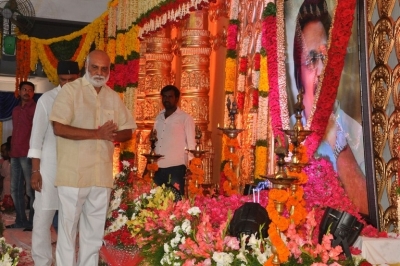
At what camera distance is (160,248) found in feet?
15.6

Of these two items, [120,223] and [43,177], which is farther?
[120,223]

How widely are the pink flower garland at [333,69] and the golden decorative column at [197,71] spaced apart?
181 inches

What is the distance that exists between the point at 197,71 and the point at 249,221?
7.29 meters

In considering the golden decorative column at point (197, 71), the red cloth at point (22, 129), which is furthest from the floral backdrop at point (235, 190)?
the red cloth at point (22, 129)

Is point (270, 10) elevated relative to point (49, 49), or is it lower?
lower

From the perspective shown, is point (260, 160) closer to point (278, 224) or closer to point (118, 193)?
point (118, 193)

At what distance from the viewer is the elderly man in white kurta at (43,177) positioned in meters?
5.93

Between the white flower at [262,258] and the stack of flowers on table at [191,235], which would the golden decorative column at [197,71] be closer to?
the stack of flowers on table at [191,235]

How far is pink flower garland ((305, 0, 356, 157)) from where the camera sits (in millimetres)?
6203

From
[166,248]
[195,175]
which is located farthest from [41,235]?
[195,175]

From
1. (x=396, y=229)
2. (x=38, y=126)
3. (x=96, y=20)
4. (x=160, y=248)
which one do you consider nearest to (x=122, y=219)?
(x=38, y=126)

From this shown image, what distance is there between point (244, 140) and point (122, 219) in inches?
135

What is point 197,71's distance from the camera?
11305 mm

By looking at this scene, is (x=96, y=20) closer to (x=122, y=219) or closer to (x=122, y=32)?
(x=122, y=32)
